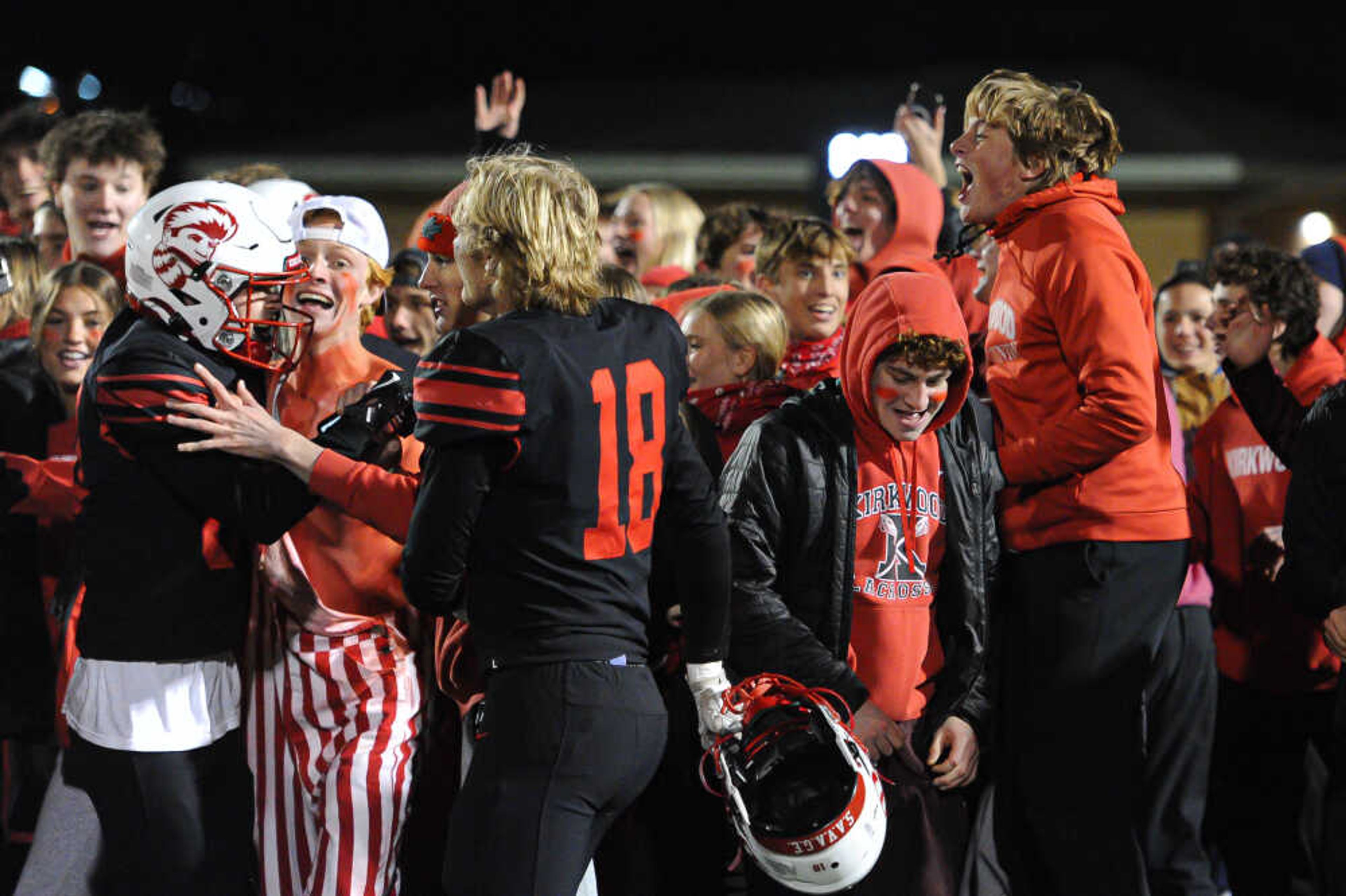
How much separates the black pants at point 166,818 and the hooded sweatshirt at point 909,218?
2.84 meters

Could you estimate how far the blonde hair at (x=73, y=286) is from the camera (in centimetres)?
446

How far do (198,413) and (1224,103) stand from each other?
Answer: 16.6 meters

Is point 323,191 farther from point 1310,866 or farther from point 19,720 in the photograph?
point 1310,866

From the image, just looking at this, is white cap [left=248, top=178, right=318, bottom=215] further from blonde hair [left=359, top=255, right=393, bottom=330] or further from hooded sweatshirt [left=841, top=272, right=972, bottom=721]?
hooded sweatshirt [left=841, top=272, right=972, bottom=721]

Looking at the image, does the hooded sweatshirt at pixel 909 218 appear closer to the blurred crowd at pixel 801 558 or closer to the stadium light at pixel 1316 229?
the blurred crowd at pixel 801 558

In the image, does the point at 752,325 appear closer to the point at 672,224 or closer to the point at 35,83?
the point at 672,224

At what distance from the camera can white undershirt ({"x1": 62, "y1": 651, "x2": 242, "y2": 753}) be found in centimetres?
307

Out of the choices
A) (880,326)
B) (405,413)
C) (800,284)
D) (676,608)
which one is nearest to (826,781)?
(676,608)

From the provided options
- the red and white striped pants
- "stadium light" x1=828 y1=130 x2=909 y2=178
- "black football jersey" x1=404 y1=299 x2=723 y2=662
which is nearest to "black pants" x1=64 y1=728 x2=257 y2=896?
the red and white striped pants

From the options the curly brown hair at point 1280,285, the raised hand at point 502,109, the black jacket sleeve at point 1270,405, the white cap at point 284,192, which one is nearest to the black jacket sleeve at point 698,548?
the white cap at point 284,192

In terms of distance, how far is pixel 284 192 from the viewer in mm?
4027

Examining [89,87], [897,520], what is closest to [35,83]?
[89,87]

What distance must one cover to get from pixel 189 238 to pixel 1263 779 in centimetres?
354

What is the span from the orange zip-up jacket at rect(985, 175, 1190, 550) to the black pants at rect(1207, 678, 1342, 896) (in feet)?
4.64
